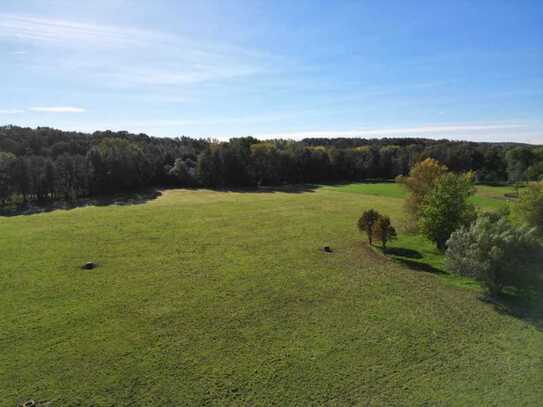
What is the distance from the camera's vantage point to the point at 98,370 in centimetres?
1320

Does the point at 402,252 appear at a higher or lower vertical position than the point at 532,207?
lower

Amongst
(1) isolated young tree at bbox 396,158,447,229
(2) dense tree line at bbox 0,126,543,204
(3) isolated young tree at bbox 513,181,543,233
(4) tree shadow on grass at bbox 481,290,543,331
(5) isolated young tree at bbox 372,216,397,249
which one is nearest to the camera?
(4) tree shadow on grass at bbox 481,290,543,331

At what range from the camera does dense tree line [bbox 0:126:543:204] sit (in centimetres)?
5216

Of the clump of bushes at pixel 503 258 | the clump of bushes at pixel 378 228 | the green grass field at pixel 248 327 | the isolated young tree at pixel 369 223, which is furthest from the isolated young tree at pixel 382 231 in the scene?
the clump of bushes at pixel 503 258

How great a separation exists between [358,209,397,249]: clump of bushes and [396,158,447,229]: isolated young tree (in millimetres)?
4799

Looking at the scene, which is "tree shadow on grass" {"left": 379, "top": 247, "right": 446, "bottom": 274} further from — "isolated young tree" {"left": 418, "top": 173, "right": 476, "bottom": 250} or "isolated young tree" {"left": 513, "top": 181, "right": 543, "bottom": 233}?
"isolated young tree" {"left": 513, "top": 181, "right": 543, "bottom": 233}

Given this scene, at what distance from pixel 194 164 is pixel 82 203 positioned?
25368mm

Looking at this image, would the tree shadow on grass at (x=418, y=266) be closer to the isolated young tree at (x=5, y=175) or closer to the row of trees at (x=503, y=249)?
the row of trees at (x=503, y=249)

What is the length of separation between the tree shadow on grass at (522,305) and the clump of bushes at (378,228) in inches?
426

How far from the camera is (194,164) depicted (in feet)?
235

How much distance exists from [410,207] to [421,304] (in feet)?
57.7

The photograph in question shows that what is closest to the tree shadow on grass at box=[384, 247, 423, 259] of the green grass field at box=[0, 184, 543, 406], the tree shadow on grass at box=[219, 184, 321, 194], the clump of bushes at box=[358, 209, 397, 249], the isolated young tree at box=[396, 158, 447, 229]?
the green grass field at box=[0, 184, 543, 406]

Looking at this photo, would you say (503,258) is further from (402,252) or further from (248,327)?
(248,327)

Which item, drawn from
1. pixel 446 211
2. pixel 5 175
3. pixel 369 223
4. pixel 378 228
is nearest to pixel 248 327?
pixel 378 228
